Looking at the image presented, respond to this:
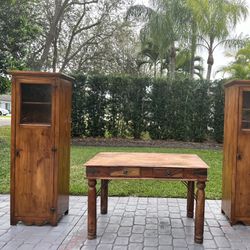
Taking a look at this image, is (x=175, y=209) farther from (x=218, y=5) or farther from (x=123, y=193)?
(x=218, y=5)

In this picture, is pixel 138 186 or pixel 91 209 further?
pixel 138 186

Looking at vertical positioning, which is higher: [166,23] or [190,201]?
[166,23]

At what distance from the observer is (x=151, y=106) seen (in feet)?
39.5

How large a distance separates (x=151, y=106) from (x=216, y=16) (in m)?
5.00

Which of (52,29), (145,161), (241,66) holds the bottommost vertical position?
(145,161)

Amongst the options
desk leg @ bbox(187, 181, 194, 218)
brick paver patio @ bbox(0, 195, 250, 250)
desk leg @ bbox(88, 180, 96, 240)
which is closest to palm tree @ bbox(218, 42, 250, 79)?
brick paver patio @ bbox(0, 195, 250, 250)

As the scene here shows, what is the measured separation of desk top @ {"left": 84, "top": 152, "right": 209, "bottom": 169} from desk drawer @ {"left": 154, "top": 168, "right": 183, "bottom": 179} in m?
0.04

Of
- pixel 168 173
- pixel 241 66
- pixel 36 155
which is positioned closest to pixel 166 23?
pixel 241 66

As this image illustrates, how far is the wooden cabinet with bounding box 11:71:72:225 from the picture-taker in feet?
13.4

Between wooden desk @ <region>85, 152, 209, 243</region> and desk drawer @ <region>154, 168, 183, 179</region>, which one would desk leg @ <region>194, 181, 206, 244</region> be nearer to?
wooden desk @ <region>85, 152, 209, 243</region>

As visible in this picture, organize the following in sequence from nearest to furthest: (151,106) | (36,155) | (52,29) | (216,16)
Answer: (36,155) < (151,106) < (216,16) < (52,29)

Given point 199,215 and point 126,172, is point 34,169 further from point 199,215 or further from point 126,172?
point 199,215

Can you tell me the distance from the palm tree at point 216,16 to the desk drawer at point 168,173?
1081 cm

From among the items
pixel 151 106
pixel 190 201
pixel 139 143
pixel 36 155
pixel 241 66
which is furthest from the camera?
pixel 241 66
